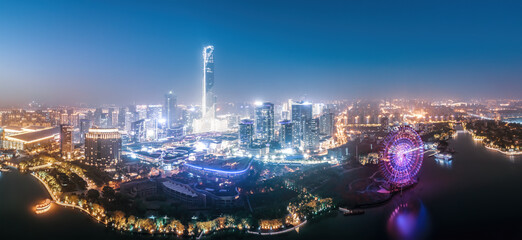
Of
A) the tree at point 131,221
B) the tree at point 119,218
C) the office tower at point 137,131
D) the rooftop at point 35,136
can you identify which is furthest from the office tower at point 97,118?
the tree at point 131,221


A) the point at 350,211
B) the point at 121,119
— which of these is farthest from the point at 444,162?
the point at 121,119

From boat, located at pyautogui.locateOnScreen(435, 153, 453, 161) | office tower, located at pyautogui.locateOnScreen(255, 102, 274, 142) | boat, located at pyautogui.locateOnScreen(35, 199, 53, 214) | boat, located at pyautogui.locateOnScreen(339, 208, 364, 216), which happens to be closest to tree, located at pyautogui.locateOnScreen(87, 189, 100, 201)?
boat, located at pyautogui.locateOnScreen(35, 199, 53, 214)

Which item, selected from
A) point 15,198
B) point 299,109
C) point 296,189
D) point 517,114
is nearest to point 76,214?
point 15,198

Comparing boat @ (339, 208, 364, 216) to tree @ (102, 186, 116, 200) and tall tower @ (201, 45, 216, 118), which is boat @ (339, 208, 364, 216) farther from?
tall tower @ (201, 45, 216, 118)

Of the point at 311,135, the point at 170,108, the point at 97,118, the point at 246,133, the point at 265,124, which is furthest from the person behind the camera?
the point at 170,108

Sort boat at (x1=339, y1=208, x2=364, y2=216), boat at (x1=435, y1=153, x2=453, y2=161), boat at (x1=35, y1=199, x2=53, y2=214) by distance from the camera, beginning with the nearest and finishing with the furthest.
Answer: boat at (x1=339, y1=208, x2=364, y2=216) < boat at (x1=35, y1=199, x2=53, y2=214) < boat at (x1=435, y1=153, x2=453, y2=161)

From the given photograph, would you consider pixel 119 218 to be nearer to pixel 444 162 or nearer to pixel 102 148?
pixel 102 148
